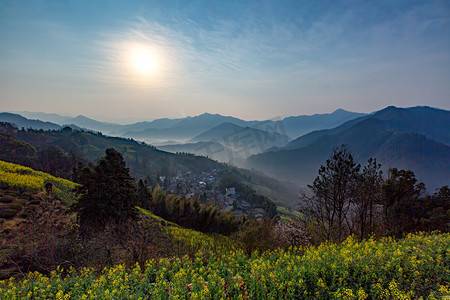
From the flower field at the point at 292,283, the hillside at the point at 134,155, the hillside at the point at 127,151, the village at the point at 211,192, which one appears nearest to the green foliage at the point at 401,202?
the flower field at the point at 292,283

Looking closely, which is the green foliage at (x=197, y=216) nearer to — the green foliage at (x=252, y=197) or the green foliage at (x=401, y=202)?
the green foliage at (x=401, y=202)

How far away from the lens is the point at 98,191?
1506cm

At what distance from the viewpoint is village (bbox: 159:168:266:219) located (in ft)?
272

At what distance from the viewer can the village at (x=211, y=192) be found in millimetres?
82944

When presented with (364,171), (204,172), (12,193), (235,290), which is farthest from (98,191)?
(204,172)

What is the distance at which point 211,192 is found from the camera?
108 metres

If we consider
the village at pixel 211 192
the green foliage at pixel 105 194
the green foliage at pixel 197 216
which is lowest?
the village at pixel 211 192

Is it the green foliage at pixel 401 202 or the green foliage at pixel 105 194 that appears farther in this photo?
the green foliage at pixel 401 202

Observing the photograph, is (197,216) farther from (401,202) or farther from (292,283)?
(292,283)

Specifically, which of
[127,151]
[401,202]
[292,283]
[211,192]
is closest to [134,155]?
[127,151]

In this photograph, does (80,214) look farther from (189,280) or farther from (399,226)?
(399,226)

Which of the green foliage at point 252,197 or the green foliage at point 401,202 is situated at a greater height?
the green foliage at point 401,202

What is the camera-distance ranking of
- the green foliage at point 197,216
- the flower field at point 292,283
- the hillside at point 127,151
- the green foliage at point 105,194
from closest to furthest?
the flower field at point 292,283
the green foliage at point 105,194
the green foliage at point 197,216
the hillside at point 127,151

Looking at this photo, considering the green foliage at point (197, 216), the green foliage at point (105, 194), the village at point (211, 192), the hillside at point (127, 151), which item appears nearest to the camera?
the green foliage at point (105, 194)
